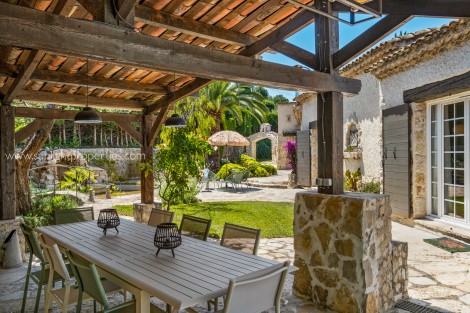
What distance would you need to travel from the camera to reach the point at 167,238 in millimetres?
3090

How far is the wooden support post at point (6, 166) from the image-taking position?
5.29 m

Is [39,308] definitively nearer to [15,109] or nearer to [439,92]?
[15,109]

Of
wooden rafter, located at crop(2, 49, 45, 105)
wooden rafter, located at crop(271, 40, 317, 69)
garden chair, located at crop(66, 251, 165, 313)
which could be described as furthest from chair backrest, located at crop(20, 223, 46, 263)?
wooden rafter, located at crop(271, 40, 317, 69)

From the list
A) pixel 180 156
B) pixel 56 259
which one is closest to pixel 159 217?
pixel 56 259

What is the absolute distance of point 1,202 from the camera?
5289 millimetres

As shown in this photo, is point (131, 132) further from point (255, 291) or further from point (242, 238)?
point (255, 291)

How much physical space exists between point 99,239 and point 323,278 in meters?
2.34

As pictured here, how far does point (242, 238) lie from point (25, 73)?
3377mm

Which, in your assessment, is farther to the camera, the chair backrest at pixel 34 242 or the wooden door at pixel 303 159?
the wooden door at pixel 303 159

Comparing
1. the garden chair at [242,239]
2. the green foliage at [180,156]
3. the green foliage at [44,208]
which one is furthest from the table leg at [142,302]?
the green foliage at [44,208]

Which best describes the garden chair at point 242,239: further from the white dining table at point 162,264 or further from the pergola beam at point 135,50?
the pergola beam at point 135,50

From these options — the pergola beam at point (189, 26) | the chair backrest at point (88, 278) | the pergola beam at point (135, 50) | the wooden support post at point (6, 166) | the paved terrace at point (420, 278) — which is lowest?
the paved terrace at point (420, 278)

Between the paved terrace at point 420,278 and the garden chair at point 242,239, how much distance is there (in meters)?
0.78

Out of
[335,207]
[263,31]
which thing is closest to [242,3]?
[263,31]
